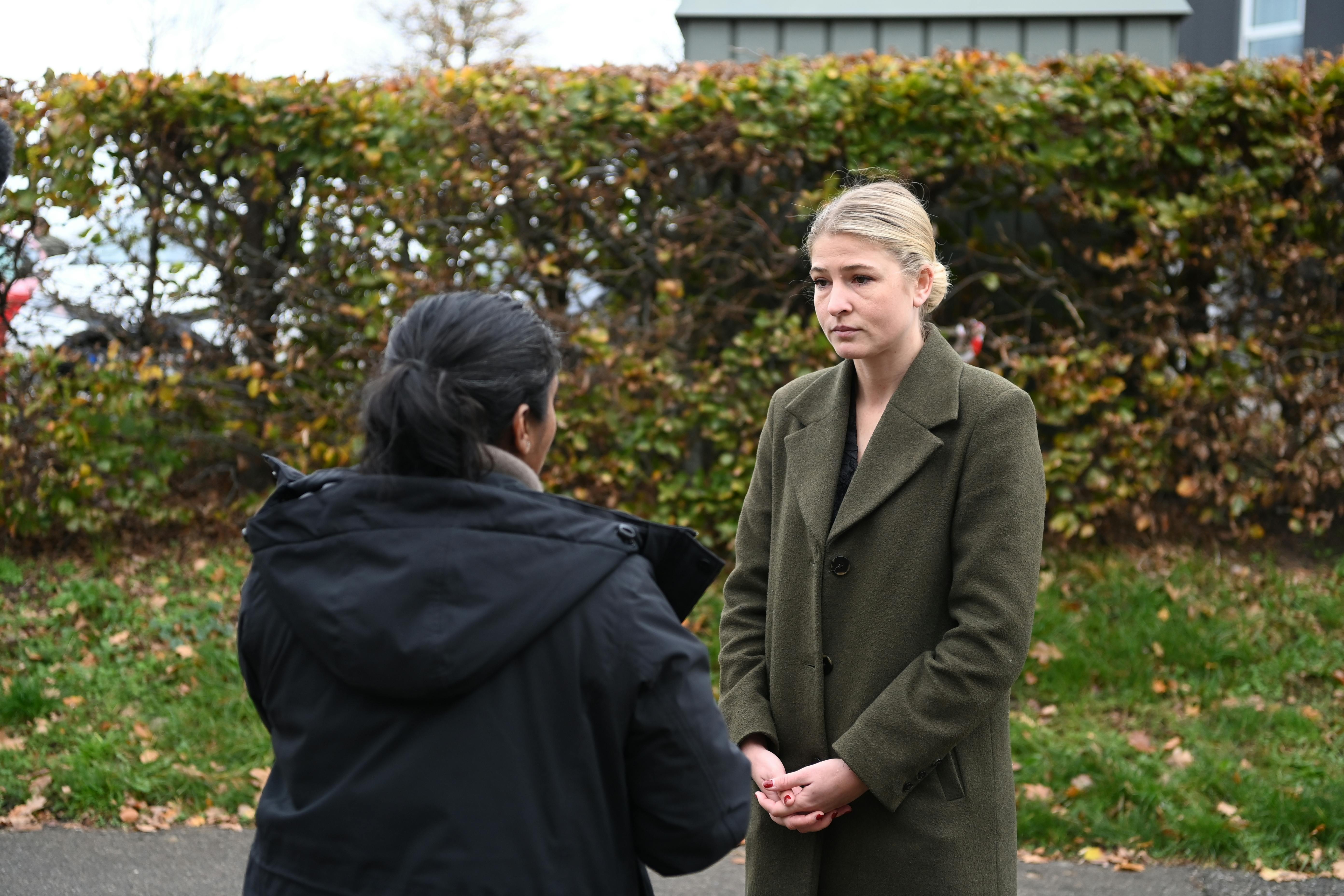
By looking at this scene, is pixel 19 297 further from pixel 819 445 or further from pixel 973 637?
pixel 973 637

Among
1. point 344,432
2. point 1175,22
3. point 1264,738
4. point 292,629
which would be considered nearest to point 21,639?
point 344,432

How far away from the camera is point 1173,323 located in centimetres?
555

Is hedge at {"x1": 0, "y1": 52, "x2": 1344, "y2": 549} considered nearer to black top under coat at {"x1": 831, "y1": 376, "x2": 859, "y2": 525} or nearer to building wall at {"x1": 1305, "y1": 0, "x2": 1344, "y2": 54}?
black top under coat at {"x1": 831, "y1": 376, "x2": 859, "y2": 525}

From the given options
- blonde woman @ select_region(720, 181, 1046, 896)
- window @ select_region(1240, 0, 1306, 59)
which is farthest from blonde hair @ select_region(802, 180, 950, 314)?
window @ select_region(1240, 0, 1306, 59)

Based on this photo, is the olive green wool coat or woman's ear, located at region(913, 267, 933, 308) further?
woman's ear, located at region(913, 267, 933, 308)

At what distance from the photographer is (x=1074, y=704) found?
15.6 feet

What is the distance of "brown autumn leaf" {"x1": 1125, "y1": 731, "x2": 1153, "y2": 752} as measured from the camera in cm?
441

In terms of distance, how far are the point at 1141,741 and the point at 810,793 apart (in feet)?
9.54

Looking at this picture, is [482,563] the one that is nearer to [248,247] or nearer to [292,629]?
[292,629]

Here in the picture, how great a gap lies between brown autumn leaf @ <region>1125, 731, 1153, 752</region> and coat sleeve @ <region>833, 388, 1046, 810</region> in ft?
8.95

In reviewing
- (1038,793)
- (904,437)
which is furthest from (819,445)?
(1038,793)

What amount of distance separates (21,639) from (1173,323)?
5.63 meters

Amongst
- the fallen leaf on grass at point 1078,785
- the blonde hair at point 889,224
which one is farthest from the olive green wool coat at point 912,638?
the fallen leaf on grass at point 1078,785

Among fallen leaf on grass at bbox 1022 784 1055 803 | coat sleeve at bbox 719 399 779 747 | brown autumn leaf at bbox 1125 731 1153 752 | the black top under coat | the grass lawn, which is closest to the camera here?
the black top under coat
